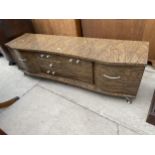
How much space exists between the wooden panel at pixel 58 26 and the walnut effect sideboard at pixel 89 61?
1.13 ft

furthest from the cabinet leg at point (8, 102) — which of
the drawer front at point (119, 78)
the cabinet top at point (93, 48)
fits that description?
the drawer front at point (119, 78)

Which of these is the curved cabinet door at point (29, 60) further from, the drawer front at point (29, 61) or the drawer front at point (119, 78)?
the drawer front at point (119, 78)

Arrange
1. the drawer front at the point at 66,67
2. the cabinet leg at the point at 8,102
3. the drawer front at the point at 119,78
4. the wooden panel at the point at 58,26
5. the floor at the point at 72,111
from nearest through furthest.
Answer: the drawer front at the point at 119,78
the floor at the point at 72,111
the drawer front at the point at 66,67
the cabinet leg at the point at 8,102
the wooden panel at the point at 58,26

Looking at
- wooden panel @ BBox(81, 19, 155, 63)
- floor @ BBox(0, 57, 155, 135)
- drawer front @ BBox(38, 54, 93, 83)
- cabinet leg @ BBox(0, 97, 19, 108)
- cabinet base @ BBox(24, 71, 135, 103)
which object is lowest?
floor @ BBox(0, 57, 155, 135)

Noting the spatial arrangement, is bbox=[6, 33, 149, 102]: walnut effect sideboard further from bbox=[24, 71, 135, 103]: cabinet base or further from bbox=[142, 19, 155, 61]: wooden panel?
bbox=[142, 19, 155, 61]: wooden panel

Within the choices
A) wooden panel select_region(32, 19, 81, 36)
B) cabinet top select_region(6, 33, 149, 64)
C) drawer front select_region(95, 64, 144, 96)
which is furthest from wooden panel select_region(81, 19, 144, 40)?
drawer front select_region(95, 64, 144, 96)

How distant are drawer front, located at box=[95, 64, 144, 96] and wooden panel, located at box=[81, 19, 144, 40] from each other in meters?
0.72

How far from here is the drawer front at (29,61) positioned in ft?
5.13

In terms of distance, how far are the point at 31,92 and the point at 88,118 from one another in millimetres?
774

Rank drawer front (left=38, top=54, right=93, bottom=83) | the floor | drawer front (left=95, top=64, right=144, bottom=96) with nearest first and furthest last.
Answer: drawer front (left=95, top=64, right=144, bottom=96)
the floor
drawer front (left=38, top=54, right=93, bottom=83)

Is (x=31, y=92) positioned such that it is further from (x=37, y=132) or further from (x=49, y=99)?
(x=37, y=132)

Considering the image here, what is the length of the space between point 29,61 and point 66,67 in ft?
1.63

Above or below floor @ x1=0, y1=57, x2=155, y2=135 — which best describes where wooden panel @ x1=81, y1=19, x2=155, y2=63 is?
above

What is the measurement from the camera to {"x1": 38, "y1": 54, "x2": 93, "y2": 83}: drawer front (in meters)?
1.33
